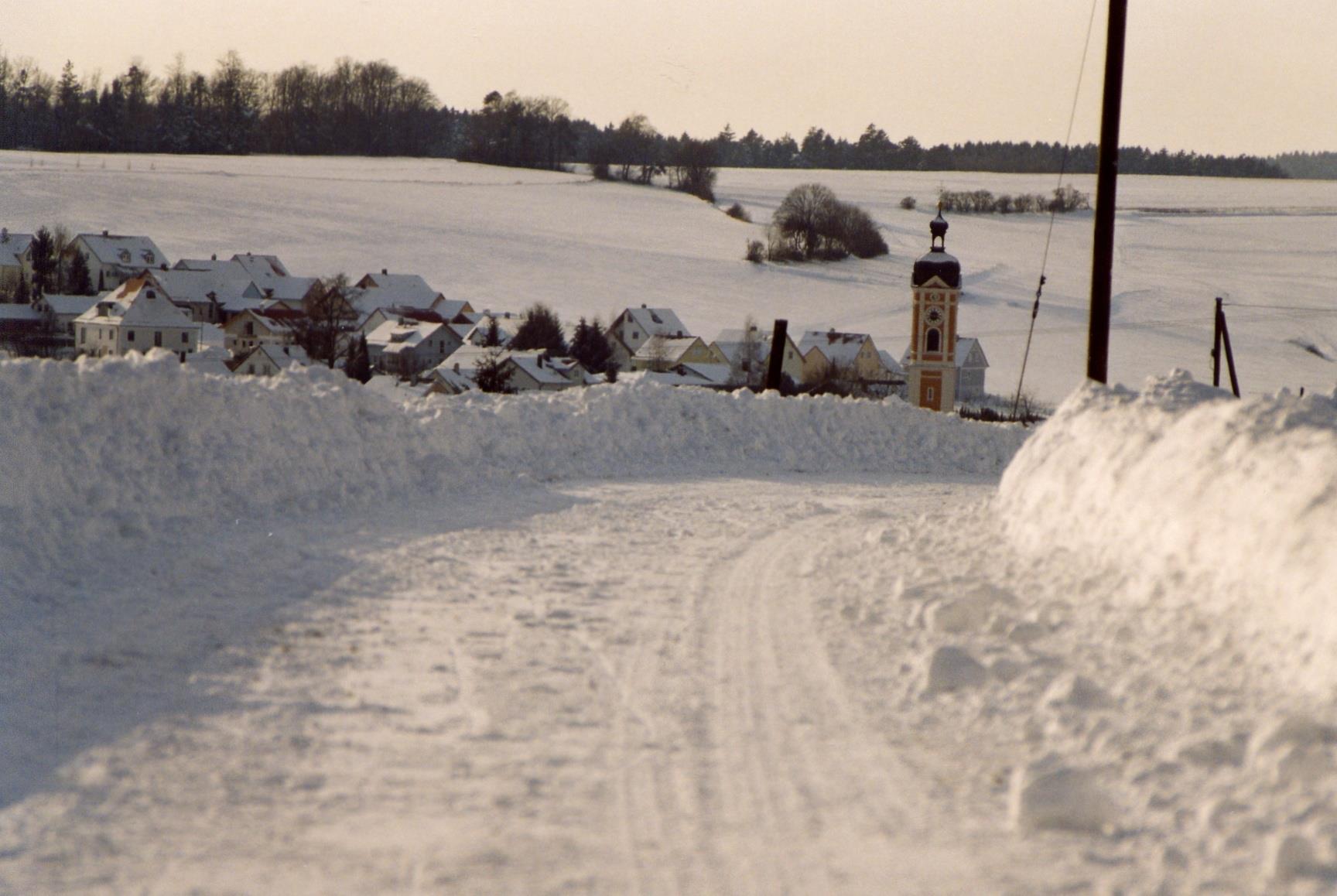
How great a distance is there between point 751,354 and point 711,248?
89.3ft

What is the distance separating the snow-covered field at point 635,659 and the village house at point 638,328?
54.6m

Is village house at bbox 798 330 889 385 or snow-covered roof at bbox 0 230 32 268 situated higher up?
snow-covered roof at bbox 0 230 32 268

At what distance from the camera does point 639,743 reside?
5.51 metres

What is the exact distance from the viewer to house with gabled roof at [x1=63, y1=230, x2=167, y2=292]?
227 feet

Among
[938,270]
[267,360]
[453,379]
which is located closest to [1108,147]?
[938,270]

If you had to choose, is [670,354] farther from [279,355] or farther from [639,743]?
[639,743]

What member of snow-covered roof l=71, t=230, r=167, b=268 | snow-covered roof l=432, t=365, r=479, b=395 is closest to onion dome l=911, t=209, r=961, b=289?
snow-covered roof l=432, t=365, r=479, b=395

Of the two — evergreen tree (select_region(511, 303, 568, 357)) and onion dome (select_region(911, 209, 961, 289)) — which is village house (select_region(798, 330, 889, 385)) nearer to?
evergreen tree (select_region(511, 303, 568, 357))

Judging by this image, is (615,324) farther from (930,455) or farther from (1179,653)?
(1179,653)

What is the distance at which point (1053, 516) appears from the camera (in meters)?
9.03

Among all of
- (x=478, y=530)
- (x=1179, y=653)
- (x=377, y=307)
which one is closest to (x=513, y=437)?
(x=478, y=530)

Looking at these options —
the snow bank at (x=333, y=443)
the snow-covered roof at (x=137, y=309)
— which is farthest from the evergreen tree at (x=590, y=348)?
the snow bank at (x=333, y=443)

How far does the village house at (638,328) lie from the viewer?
229 feet

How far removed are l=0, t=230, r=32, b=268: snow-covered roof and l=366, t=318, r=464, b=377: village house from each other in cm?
1940
